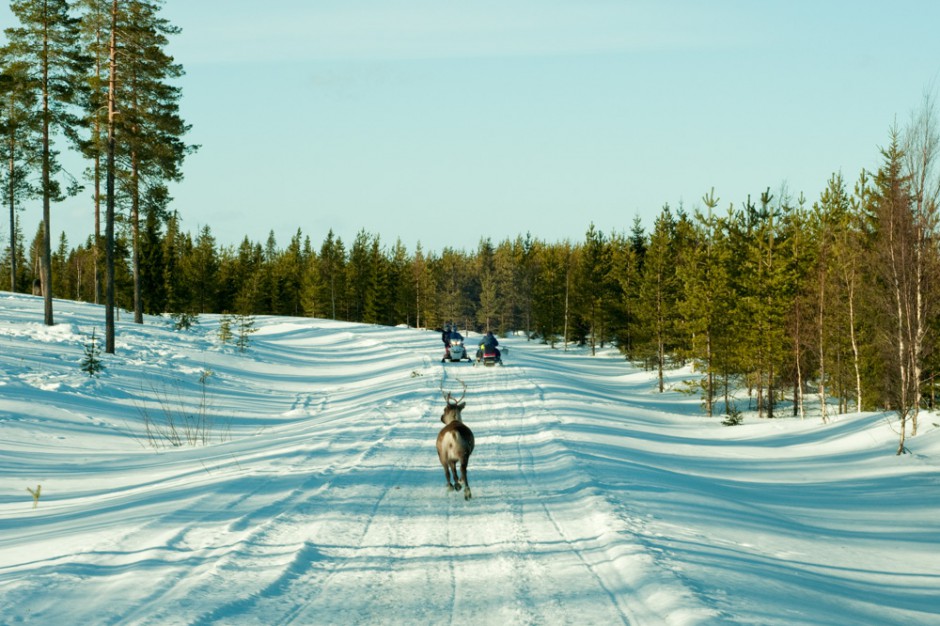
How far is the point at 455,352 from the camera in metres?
37.4

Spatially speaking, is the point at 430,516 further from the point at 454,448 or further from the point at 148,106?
the point at 148,106

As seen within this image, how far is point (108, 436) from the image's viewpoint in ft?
50.5

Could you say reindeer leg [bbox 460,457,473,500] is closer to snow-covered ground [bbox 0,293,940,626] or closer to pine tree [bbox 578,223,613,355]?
snow-covered ground [bbox 0,293,940,626]

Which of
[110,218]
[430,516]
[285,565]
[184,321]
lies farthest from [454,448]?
[184,321]

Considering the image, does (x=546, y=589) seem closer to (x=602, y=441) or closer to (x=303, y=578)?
(x=303, y=578)

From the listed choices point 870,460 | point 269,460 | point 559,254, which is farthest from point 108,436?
point 559,254

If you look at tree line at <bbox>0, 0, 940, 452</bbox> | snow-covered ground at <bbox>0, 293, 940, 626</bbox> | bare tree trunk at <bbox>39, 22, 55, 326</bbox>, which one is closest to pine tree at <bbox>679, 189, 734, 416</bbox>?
tree line at <bbox>0, 0, 940, 452</bbox>

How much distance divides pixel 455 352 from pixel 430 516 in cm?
2907

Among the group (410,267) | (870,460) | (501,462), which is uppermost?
(410,267)

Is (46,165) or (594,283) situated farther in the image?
(594,283)

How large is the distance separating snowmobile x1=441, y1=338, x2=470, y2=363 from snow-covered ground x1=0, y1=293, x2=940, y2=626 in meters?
14.8

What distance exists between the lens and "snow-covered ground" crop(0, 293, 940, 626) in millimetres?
5629

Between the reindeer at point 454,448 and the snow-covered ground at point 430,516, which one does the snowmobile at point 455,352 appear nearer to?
the snow-covered ground at point 430,516

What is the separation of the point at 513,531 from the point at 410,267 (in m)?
92.5
